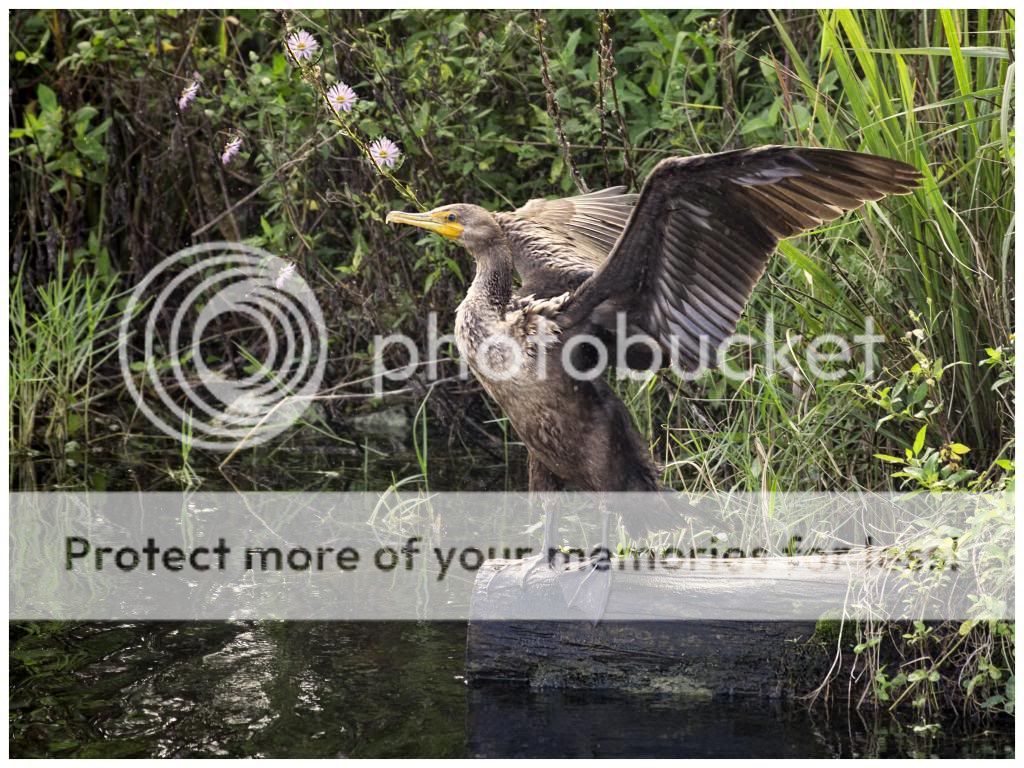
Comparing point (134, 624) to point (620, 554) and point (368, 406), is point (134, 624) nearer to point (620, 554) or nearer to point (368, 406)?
point (620, 554)

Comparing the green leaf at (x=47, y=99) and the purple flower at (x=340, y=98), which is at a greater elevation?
the green leaf at (x=47, y=99)

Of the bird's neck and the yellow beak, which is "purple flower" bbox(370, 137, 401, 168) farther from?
the bird's neck

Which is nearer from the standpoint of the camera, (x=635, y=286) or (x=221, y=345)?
(x=635, y=286)

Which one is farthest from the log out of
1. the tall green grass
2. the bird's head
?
the tall green grass

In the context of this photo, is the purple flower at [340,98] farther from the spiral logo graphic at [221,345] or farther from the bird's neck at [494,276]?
the spiral logo graphic at [221,345]

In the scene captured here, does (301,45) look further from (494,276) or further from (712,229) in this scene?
(712,229)

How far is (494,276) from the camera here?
11.4ft

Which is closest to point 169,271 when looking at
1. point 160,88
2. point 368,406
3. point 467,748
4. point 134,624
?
point 160,88

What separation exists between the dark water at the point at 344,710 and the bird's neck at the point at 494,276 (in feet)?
3.16

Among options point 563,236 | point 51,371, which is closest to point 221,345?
point 51,371

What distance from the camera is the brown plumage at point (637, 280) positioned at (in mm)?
3012

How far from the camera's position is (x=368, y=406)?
6312 mm
